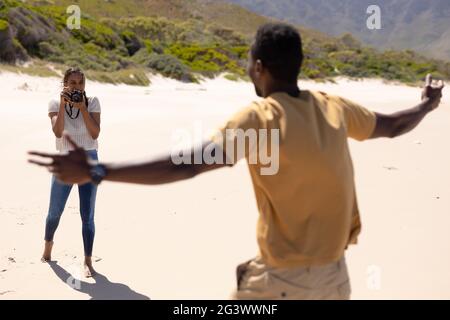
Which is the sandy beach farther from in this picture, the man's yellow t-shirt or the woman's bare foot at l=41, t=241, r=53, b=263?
the man's yellow t-shirt

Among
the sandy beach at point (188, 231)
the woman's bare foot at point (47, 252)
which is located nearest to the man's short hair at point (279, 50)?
the sandy beach at point (188, 231)

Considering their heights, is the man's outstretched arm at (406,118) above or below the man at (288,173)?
above

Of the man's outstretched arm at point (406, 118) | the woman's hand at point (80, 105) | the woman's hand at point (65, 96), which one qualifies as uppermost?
the woman's hand at point (65, 96)

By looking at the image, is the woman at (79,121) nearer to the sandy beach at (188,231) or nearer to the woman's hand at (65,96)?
the woman's hand at (65,96)

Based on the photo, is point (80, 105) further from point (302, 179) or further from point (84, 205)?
point (302, 179)

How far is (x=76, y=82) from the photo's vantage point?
13.1 ft

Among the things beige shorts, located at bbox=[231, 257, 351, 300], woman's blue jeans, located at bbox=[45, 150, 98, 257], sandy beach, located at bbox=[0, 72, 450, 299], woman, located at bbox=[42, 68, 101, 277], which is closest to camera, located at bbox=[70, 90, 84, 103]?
woman, located at bbox=[42, 68, 101, 277]

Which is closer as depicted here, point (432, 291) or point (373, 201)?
point (432, 291)

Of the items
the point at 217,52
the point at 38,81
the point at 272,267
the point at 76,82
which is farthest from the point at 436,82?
the point at 217,52

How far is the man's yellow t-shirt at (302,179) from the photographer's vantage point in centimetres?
191

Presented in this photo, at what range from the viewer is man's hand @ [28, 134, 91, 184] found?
184 cm

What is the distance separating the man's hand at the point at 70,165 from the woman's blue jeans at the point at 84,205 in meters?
2.12
